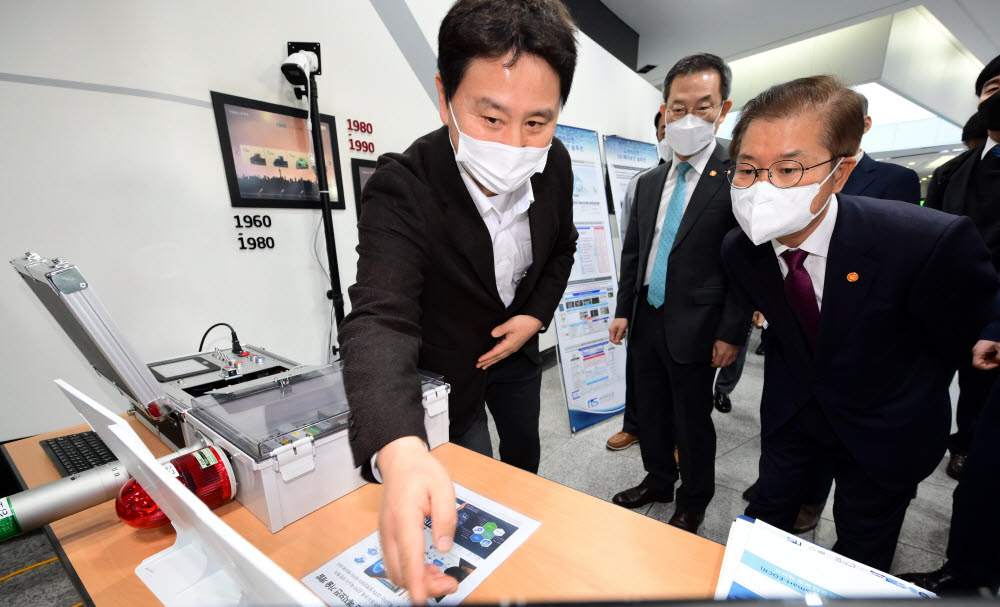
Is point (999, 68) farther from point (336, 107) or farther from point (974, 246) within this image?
point (336, 107)

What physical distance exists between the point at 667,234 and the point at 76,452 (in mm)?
1872

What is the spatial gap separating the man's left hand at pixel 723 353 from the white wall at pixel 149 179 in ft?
6.09

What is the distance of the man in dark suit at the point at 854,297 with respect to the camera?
0.88m

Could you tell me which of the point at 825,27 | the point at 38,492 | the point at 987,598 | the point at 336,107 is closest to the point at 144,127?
the point at 336,107

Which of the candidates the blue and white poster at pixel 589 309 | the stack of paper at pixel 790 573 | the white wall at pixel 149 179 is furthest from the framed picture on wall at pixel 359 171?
the stack of paper at pixel 790 573

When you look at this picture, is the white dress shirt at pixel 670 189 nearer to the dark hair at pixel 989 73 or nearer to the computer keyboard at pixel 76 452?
the dark hair at pixel 989 73

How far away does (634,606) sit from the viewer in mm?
200

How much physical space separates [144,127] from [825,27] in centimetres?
620

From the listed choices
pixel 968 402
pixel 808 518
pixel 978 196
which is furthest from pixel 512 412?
pixel 968 402

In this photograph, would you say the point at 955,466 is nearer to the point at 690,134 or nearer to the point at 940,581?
the point at 940,581

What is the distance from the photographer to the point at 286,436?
72 cm

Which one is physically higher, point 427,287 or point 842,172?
point 842,172

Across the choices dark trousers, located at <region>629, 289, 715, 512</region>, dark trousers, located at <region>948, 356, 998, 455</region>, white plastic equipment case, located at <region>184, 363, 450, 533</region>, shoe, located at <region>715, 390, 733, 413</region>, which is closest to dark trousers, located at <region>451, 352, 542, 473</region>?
white plastic equipment case, located at <region>184, 363, 450, 533</region>

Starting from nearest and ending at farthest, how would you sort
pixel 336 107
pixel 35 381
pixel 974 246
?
1. pixel 974 246
2. pixel 35 381
3. pixel 336 107
